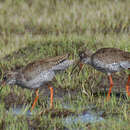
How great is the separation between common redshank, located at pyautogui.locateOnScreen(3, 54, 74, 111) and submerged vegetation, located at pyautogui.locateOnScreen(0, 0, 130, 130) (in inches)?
11.8

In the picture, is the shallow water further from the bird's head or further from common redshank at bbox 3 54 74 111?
the bird's head

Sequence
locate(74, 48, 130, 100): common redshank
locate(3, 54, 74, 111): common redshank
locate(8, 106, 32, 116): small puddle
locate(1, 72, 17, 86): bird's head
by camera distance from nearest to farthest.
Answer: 1. locate(8, 106, 32, 116): small puddle
2. locate(3, 54, 74, 111): common redshank
3. locate(1, 72, 17, 86): bird's head
4. locate(74, 48, 130, 100): common redshank

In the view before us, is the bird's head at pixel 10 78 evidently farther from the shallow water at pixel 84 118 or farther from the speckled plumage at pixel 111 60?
the speckled plumage at pixel 111 60

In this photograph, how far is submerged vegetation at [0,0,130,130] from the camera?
263 inches

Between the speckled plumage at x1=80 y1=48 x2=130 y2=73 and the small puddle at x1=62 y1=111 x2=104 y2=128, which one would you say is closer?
the small puddle at x1=62 y1=111 x2=104 y2=128

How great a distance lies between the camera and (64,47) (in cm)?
1028

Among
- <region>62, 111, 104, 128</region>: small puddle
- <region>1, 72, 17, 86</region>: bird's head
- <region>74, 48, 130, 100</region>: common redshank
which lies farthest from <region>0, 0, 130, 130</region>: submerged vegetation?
<region>74, 48, 130, 100</region>: common redshank

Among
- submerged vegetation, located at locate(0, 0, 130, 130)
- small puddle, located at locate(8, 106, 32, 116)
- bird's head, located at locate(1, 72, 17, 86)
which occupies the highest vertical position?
bird's head, located at locate(1, 72, 17, 86)

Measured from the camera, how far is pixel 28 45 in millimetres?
10703

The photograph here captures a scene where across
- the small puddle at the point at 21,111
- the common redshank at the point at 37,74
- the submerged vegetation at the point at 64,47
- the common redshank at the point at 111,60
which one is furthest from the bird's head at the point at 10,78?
the common redshank at the point at 111,60

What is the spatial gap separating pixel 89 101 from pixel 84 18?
5.17 metres

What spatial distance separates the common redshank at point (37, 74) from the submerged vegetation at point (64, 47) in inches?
11.8

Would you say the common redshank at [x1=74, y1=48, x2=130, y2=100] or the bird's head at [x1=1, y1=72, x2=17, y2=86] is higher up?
the bird's head at [x1=1, y1=72, x2=17, y2=86]

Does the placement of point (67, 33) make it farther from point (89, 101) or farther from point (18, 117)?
point (18, 117)
